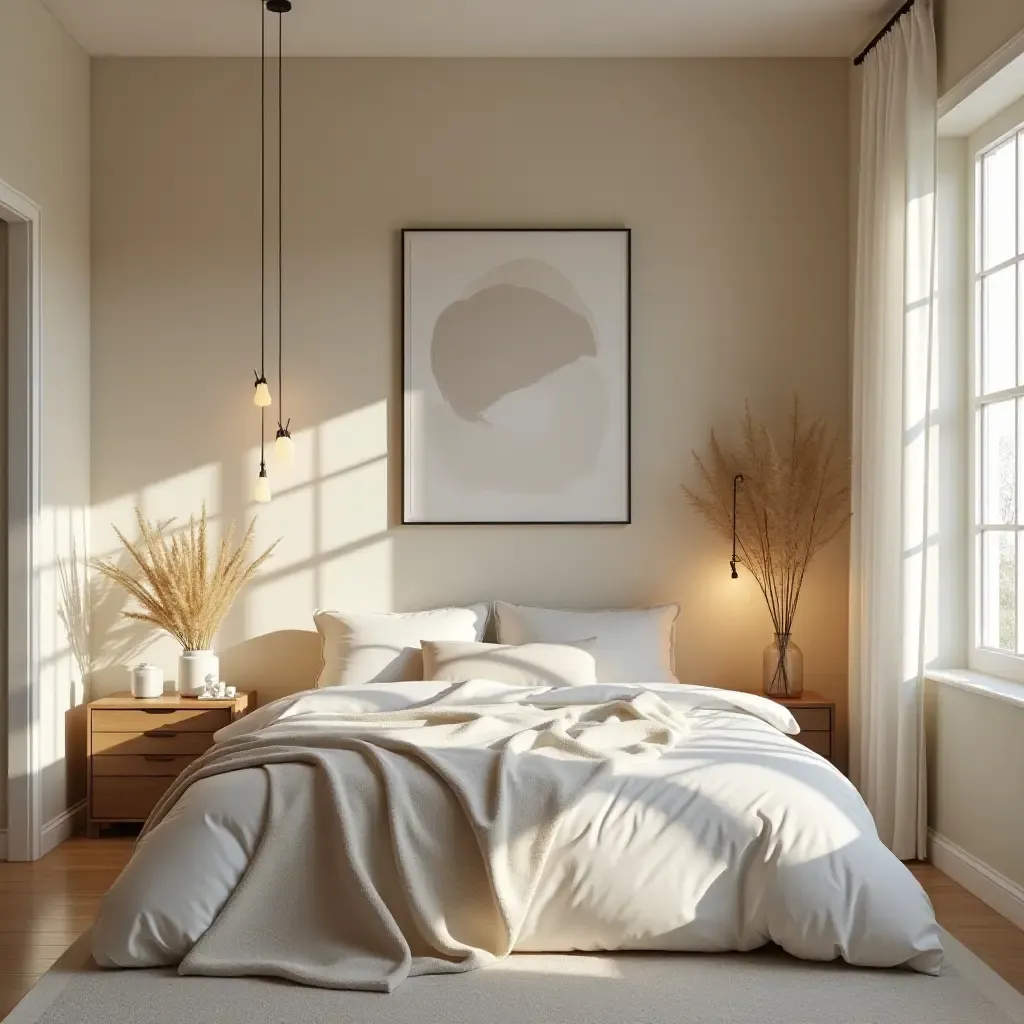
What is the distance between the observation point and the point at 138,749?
4699 millimetres

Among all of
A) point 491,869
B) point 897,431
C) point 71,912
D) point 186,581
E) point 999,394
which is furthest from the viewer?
point 186,581

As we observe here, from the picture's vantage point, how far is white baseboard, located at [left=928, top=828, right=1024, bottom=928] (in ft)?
12.0

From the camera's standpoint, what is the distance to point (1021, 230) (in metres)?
3.99

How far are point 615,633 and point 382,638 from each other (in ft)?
3.09

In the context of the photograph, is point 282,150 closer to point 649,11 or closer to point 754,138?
point 649,11

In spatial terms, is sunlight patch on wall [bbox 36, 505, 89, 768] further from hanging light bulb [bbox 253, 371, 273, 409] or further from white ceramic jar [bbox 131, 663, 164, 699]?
hanging light bulb [bbox 253, 371, 273, 409]

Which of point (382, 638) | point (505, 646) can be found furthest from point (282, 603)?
point (505, 646)

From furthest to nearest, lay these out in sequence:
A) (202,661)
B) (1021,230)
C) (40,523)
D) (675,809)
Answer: (202,661) < (40,523) < (1021,230) < (675,809)

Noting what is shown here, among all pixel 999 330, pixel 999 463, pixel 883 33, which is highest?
pixel 883 33

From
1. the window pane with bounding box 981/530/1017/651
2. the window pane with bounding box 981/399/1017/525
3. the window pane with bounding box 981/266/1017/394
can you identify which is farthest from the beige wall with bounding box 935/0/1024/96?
the window pane with bounding box 981/530/1017/651

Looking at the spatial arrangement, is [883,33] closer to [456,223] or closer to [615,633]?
[456,223]

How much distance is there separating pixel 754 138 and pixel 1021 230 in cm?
148

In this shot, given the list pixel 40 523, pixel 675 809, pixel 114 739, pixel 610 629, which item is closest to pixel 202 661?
pixel 114 739

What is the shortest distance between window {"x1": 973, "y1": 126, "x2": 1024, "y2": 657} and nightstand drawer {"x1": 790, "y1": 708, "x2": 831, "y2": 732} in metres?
0.70
